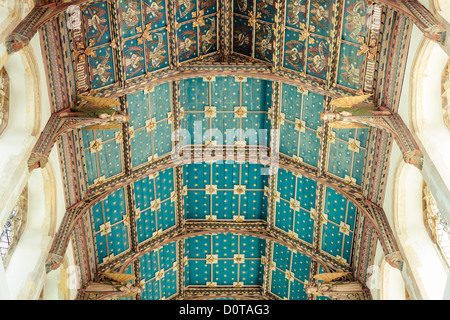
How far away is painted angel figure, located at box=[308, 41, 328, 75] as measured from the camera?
24.4m

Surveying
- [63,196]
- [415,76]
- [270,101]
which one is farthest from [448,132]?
[63,196]

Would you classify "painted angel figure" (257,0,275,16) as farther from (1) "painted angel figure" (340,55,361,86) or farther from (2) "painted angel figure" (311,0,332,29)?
(1) "painted angel figure" (340,55,361,86)

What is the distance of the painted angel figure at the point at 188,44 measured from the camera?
26062 millimetres

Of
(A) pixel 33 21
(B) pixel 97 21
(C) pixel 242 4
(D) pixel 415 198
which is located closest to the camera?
(A) pixel 33 21

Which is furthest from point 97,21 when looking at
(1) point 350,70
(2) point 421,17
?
(2) point 421,17

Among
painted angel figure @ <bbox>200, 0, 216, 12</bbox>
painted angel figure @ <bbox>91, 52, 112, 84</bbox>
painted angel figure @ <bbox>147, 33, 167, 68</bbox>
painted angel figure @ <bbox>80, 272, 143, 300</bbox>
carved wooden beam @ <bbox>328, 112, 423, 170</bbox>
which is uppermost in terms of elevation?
painted angel figure @ <bbox>200, 0, 216, 12</bbox>

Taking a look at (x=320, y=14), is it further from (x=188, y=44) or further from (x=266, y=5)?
(x=188, y=44)

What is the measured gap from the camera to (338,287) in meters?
25.9

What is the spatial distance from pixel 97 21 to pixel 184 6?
3534 millimetres

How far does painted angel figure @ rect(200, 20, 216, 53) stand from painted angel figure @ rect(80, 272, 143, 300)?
8.57 meters

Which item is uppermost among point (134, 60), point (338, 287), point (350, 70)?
point (134, 60)

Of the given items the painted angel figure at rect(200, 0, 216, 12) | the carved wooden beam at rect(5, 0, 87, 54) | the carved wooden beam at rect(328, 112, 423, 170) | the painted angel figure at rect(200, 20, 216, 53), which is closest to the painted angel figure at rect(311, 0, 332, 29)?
the carved wooden beam at rect(328, 112, 423, 170)

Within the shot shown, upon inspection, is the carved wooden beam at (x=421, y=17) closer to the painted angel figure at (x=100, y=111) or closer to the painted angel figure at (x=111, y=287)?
the painted angel figure at (x=100, y=111)

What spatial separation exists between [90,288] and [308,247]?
8.28 m
